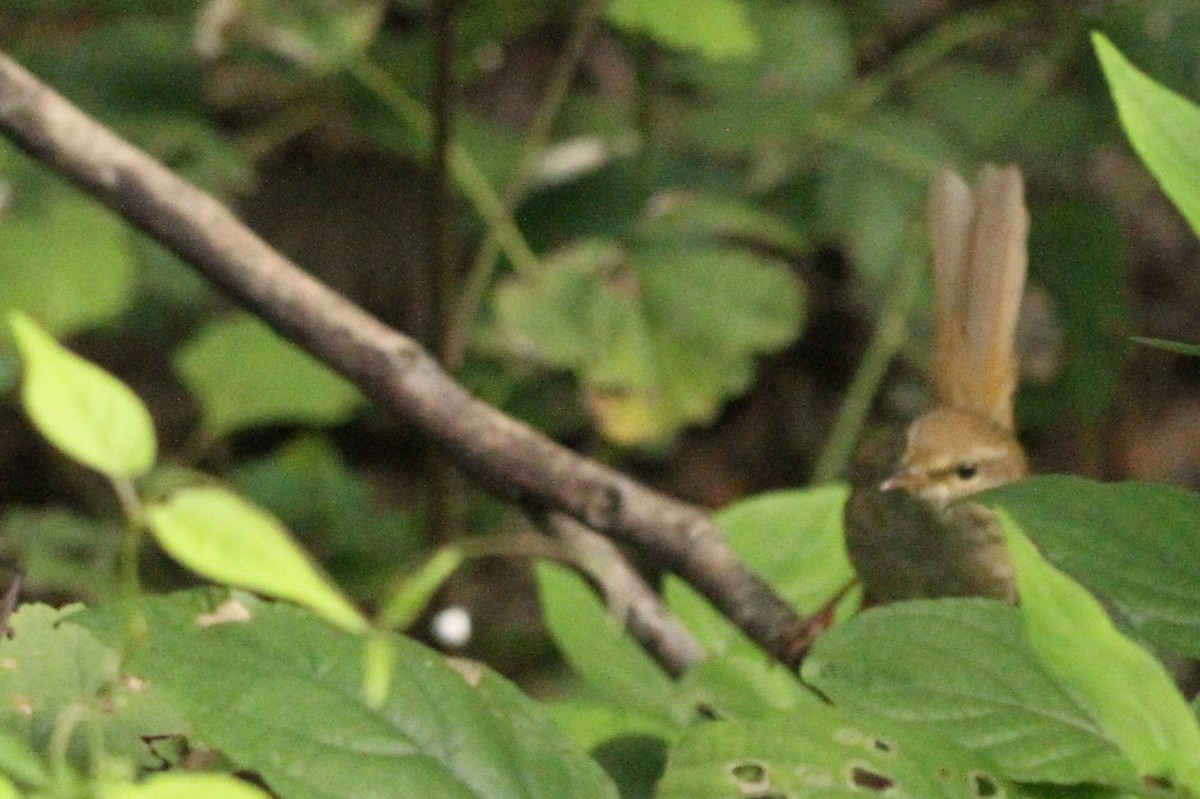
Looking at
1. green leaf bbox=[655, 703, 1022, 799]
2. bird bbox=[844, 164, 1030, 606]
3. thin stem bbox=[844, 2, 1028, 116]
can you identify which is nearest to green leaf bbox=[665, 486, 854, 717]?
bird bbox=[844, 164, 1030, 606]

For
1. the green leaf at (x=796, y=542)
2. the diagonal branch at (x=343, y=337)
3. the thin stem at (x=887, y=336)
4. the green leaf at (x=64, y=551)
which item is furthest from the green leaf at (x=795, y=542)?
the thin stem at (x=887, y=336)

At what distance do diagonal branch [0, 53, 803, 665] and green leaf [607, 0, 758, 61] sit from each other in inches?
33.3

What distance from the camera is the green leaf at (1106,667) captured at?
62 cm

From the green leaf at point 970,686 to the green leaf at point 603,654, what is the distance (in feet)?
1.17

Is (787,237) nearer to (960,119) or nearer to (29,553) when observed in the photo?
(960,119)

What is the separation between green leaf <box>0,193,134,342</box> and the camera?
2.56m

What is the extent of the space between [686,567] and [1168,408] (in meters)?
3.57

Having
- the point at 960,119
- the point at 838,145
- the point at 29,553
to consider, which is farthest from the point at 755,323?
the point at 29,553

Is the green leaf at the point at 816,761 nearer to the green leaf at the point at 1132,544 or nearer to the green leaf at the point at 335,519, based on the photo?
the green leaf at the point at 1132,544

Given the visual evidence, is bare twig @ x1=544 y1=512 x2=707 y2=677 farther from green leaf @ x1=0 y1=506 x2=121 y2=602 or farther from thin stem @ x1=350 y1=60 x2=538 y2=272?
green leaf @ x1=0 y1=506 x2=121 y2=602

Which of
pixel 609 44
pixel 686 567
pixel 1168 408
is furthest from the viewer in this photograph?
pixel 1168 408

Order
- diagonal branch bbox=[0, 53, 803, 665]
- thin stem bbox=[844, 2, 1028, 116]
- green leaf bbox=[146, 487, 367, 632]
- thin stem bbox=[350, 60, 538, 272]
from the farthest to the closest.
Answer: thin stem bbox=[844, 2, 1028, 116] < thin stem bbox=[350, 60, 538, 272] < diagonal branch bbox=[0, 53, 803, 665] < green leaf bbox=[146, 487, 367, 632]

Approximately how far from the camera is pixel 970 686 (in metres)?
0.79

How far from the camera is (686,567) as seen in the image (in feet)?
4.35
